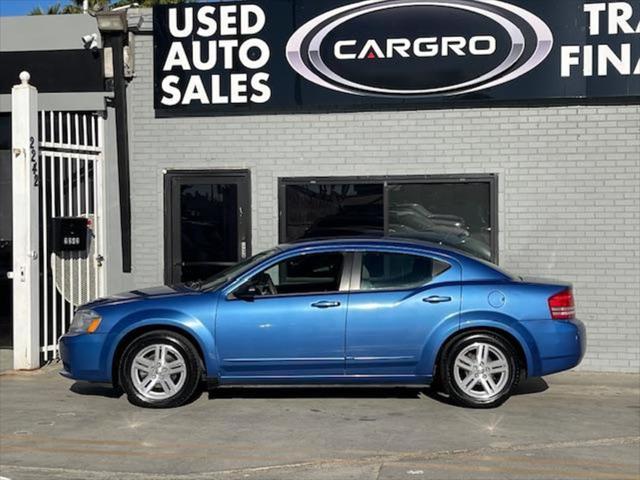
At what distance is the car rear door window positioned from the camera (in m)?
7.64

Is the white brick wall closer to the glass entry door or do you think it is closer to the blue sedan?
the glass entry door

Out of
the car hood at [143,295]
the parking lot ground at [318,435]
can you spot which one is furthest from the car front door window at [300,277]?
the parking lot ground at [318,435]

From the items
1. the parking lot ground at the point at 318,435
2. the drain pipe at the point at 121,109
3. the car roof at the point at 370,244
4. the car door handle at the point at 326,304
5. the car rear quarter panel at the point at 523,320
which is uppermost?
the drain pipe at the point at 121,109

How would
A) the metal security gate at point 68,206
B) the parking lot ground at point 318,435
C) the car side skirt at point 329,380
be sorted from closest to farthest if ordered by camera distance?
the parking lot ground at point 318,435
the car side skirt at point 329,380
the metal security gate at point 68,206

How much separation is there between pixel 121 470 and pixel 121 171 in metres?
5.64

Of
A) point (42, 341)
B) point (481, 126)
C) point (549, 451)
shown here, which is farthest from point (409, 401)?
point (42, 341)

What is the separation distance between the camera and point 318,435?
22.1ft

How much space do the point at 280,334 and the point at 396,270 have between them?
1255 mm

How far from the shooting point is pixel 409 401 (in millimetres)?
7969

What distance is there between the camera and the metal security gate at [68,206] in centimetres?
1005

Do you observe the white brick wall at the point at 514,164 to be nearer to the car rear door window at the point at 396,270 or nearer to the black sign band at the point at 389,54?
the black sign band at the point at 389,54

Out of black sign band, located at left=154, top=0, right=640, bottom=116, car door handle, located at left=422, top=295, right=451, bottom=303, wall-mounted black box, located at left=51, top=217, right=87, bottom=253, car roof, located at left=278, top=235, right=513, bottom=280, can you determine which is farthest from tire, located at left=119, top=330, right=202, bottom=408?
black sign band, located at left=154, top=0, right=640, bottom=116

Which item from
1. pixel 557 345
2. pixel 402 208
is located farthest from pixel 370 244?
pixel 402 208

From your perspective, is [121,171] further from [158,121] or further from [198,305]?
[198,305]
